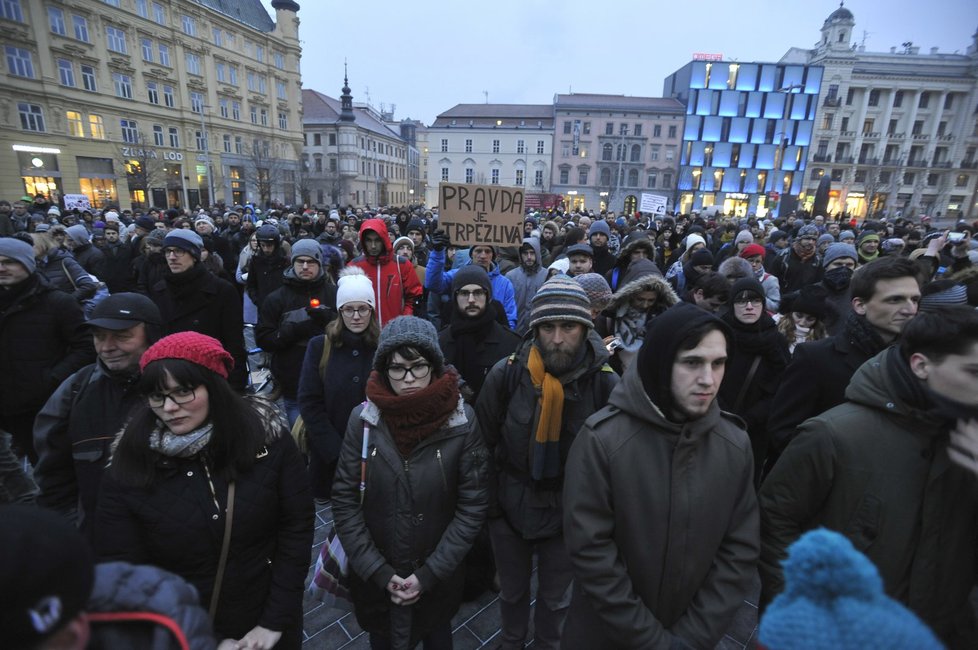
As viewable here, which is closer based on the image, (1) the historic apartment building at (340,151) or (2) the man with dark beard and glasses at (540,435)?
(2) the man with dark beard and glasses at (540,435)

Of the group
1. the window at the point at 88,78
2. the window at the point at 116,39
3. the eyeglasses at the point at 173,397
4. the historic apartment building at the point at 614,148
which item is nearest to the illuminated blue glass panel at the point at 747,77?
the historic apartment building at the point at 614,148

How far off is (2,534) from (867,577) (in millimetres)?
1588

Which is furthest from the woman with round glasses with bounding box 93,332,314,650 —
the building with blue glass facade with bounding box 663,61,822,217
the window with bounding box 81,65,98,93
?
the building with blue glass facade with bounding box 663,61,822,217

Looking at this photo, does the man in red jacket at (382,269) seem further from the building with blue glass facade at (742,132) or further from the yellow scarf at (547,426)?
the building with blue glass facade at (742,132)

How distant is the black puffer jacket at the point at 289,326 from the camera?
157 inches

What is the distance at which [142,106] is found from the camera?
38.0 m

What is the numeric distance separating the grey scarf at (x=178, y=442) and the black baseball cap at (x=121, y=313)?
0.87 metres

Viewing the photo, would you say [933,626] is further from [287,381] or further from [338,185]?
[338,185]

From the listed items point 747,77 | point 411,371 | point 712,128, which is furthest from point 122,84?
point 747,77

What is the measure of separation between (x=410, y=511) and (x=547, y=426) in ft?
2.74

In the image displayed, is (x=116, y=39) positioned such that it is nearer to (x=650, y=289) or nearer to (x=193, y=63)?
(x=193, y=63)

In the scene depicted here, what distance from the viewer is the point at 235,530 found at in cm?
192

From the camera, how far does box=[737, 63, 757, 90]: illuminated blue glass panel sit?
2208 inches

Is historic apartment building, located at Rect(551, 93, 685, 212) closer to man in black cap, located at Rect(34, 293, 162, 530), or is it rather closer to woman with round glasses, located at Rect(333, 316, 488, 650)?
woman with round glasses, located at Rect(333, 316, 488, 650)
